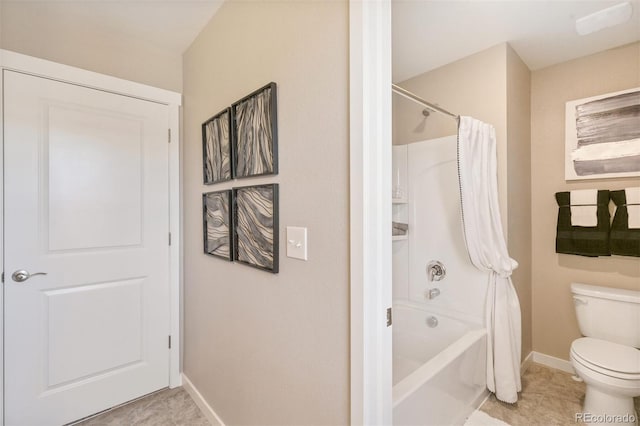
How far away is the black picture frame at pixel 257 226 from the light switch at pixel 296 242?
0.09 meters

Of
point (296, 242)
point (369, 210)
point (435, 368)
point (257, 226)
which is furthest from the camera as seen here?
point (435, 368)

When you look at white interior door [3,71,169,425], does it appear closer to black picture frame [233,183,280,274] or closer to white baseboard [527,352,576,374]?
black picture frame [233,183,280,274]

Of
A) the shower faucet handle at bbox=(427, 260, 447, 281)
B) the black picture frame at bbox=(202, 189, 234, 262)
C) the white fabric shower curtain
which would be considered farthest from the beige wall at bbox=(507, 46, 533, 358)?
the black picture frame at bbox=(202, 189, 234, 262)

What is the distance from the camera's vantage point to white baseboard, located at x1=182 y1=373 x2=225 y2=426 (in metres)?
1.71

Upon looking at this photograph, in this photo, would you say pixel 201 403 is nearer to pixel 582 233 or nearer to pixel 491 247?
pixel 491 247

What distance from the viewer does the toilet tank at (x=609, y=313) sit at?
1.87m

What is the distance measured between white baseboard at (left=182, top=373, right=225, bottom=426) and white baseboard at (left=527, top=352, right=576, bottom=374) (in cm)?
248

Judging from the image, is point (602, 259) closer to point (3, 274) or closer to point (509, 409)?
point (509, 409)

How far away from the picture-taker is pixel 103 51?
1880 millimetres

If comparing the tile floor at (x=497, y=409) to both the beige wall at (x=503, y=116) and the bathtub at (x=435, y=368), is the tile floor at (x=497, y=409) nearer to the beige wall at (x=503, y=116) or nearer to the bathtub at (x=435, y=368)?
the bathtub at (x=435, y=368)

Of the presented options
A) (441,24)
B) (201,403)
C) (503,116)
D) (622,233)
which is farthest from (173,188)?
(622,233)

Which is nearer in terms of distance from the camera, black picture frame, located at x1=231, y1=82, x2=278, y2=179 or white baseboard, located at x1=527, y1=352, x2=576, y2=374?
black picture frame, located at x1=231, y1=82, x2=278, y2=179

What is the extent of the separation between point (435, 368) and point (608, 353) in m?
1.11

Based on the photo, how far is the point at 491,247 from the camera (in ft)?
6.25
